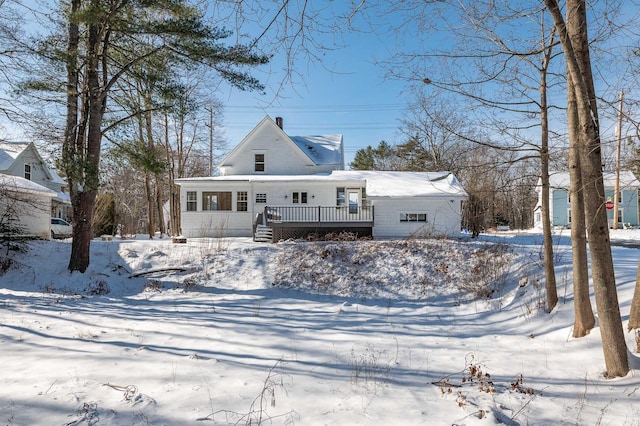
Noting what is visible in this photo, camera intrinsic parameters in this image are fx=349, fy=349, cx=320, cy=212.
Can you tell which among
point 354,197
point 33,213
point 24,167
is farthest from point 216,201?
point 24,167

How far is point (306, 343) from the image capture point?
225 inches

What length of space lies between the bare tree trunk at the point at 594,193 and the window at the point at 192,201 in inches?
696

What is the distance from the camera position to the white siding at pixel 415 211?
55.9 feet

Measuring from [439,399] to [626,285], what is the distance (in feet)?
19.3

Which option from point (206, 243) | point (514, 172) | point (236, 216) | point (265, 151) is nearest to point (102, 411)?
point (514, 172)

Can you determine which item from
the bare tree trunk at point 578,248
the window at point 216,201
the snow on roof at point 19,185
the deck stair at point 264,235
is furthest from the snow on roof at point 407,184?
the snow on roof at point 19,185

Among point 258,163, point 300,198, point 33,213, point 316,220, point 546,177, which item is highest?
point 258,163

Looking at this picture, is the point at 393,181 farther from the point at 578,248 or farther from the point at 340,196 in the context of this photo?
the point at 578,248

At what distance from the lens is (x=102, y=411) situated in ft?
10.3

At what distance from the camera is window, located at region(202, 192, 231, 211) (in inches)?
746

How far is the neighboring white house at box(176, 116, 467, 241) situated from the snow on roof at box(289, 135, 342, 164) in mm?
394

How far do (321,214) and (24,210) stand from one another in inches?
511

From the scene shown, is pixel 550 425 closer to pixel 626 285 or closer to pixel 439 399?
pixel 439 399

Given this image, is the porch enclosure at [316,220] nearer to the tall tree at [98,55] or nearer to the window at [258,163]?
the window at [258,163]
